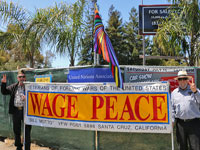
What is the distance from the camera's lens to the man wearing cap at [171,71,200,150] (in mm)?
3490

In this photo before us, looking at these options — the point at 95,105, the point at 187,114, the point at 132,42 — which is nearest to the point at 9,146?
the point at 95,105

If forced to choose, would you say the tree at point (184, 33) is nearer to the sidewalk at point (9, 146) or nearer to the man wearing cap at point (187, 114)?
the man wearing cap at point (187, 114)

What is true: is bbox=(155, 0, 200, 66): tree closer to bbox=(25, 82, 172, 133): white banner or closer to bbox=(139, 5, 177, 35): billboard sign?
bbox=(139, 5, 177, 35): billboard sign

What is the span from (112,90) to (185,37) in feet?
12.3

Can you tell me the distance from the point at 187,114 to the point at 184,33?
3.84m

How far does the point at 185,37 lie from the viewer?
666 centimetres

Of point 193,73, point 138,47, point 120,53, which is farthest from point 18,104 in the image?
point 138,47

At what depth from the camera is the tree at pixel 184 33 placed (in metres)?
6.45

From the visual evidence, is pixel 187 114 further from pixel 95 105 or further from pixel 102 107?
pixel 95 105

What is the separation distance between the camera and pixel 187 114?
3486 mm

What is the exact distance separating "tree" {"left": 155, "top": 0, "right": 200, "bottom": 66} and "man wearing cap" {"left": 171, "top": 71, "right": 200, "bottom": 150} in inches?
127

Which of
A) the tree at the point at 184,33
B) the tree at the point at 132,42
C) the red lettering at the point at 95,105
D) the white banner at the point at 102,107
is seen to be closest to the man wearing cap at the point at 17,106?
the white banner at the point at 102,107

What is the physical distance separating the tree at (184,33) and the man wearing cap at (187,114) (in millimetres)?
3229

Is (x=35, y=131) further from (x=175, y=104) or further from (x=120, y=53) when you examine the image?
(x=120, y=53)
